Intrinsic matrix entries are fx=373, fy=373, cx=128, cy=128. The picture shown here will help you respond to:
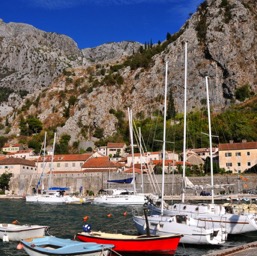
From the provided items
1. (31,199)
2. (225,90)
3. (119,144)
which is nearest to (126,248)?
(31,199)

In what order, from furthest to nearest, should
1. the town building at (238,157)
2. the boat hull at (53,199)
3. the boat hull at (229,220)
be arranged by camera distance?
1. the town building at (238,157)
2. the boat hull at (53,199)
3. the boat hull at (229,220)

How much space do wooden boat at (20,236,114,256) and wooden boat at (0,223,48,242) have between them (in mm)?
4517

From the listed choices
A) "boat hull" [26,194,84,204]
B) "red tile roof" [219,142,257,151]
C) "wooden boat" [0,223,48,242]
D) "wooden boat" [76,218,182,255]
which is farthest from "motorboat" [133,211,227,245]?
"red tile roof" [219,142,257,151]

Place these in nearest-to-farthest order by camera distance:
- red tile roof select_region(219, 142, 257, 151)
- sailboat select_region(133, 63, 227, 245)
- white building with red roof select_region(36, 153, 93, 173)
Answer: sailboat select_region(133, 63, 227, 245) < red tile roof select_region(219, 142, 257, 151) < white building with red roof select_region(36, 153, 93, 173)

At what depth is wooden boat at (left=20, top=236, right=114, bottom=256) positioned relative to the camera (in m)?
17.3

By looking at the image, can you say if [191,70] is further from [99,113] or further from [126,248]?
[126,248]

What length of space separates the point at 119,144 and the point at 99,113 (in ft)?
75.1

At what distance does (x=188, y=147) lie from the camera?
96.2m

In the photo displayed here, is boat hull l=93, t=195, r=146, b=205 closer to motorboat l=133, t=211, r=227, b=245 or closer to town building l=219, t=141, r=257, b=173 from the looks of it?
town building l=219, t=141, r=257, b=173

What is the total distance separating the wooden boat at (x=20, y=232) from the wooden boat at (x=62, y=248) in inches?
178

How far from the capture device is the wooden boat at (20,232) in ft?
81.1

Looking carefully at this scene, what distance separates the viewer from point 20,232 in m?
24.9

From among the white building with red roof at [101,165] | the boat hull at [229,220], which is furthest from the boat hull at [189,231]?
the white building with red roof at [101,165]

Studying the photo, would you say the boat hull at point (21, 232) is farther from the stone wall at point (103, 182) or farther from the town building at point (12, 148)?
the town building at point (12, 148)
